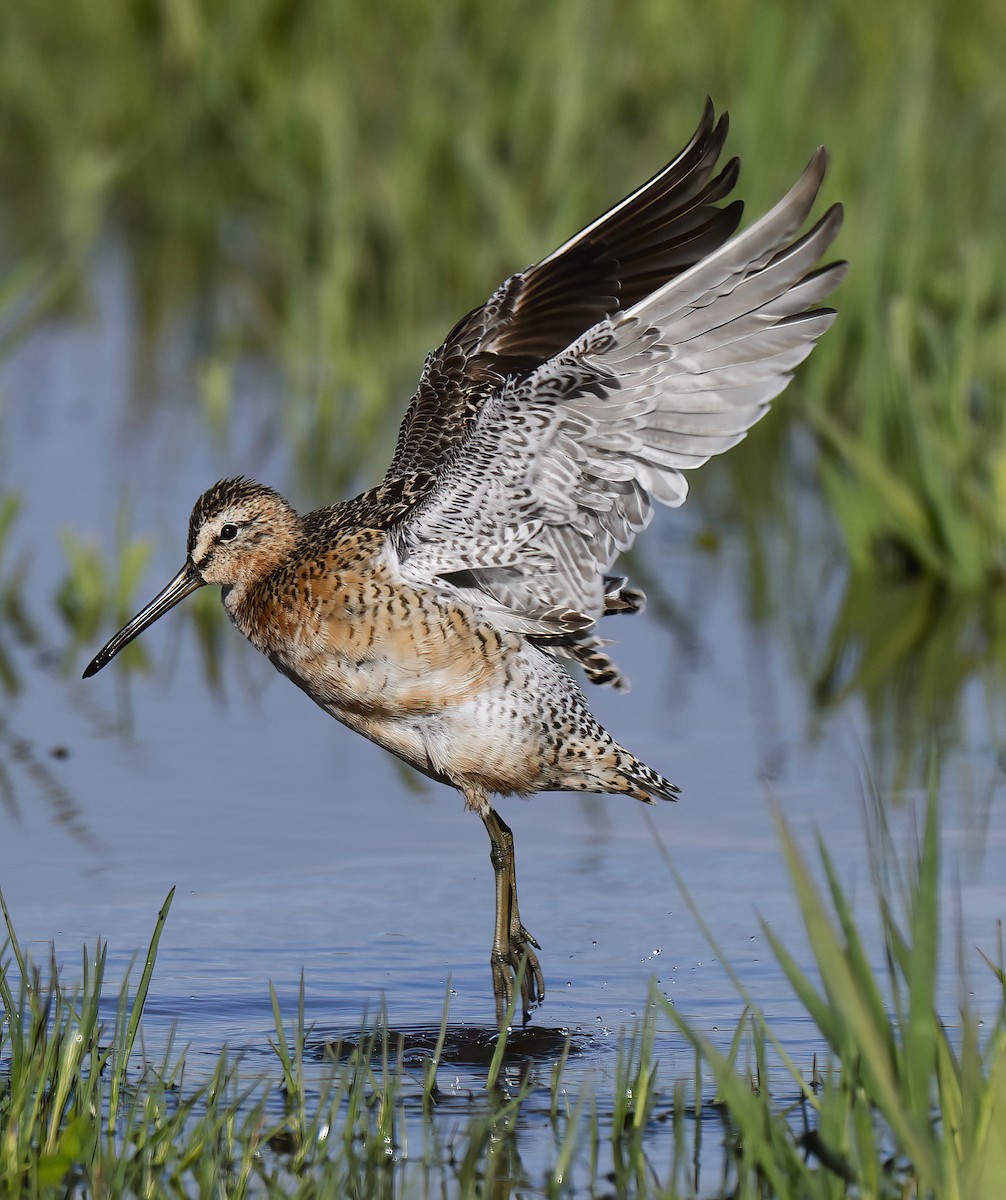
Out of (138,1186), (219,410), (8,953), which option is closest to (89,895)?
(8,953)

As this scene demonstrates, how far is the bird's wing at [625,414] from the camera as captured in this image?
505cm

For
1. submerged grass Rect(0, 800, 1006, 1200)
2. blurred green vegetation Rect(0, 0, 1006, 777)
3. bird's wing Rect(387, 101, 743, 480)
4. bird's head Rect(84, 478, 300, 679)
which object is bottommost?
submerged grass Rect(0, 800, 1006, 1200)

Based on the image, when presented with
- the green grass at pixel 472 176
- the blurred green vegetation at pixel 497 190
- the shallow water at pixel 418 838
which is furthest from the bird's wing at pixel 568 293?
the green grass at pixel 472 176

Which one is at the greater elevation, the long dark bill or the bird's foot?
the long dark bill

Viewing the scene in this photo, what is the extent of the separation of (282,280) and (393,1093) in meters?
8.99

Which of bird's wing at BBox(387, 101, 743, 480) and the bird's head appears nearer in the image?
bird's wing at BBox(387, 101, 743, 480)

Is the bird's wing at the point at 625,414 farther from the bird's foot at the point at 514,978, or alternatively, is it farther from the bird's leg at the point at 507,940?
the bird's foot at the point at 514,978

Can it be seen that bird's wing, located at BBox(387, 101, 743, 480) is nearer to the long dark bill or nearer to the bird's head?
the bird's head

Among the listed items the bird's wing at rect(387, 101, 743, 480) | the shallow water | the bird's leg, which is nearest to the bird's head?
the bird's wing at rect(387, 101, 743, 480)

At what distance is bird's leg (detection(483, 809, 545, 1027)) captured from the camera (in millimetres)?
5234

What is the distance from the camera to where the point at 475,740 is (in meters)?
5.62

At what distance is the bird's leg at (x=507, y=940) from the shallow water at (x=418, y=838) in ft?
0.23

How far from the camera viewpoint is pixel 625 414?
17.1ft

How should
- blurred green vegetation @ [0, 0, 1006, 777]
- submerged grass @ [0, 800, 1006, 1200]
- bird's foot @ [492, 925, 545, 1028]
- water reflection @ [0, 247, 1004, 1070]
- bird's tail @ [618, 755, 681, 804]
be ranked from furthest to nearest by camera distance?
blurred green vegetation @ [0, 0, 1006, 777]
bird's tail @ [618, 755, 681, 804]
water reflection @ [0, 247, 1004, 1070]
bird's foot @ [492, 925, 545, 1028]
submerged grass @ [0, 800, 1006, 1200]
